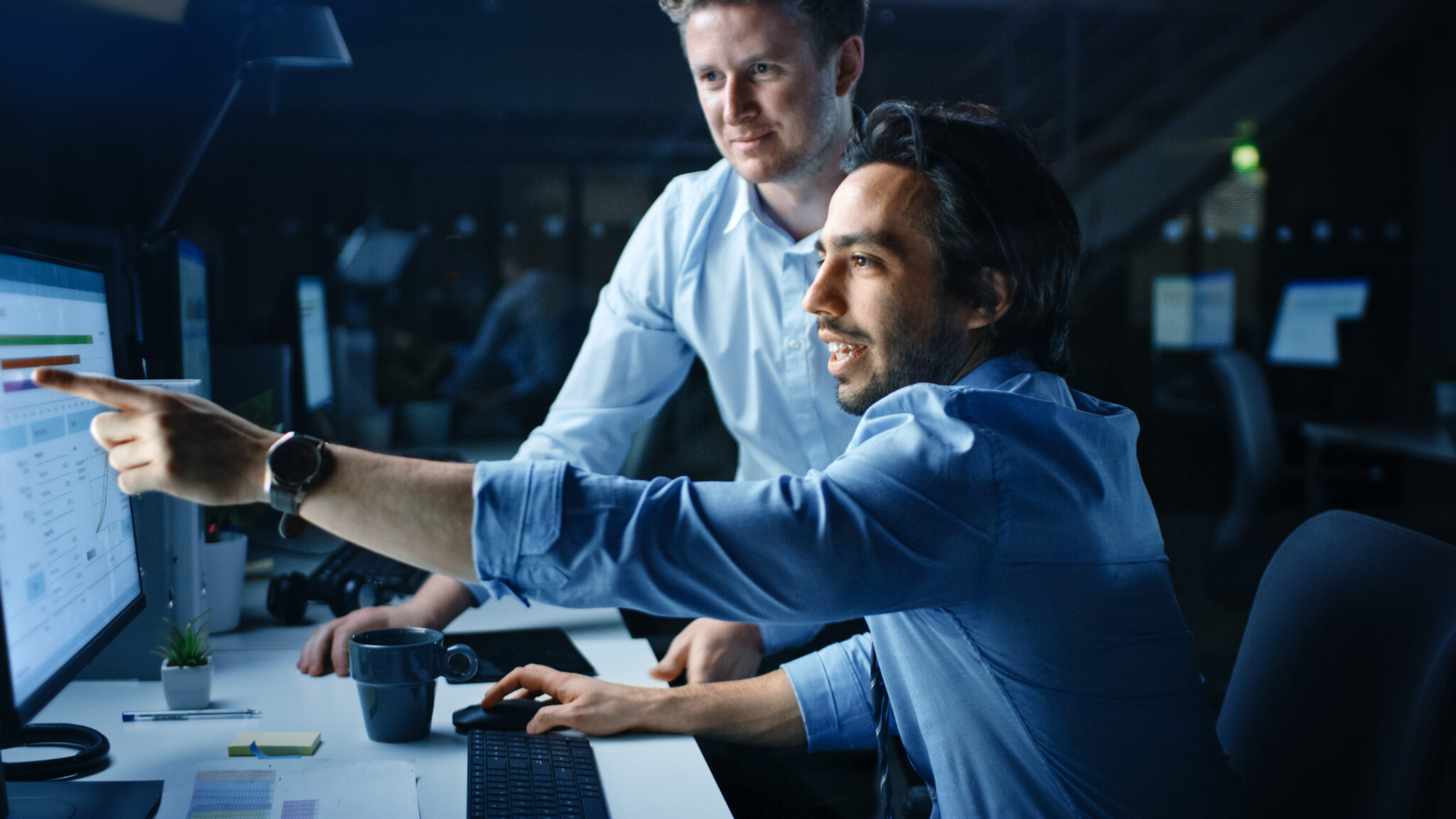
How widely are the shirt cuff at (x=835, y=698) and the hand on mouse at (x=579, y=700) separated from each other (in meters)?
0.18

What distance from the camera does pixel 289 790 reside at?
81 cm

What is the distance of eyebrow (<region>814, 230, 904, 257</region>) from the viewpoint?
977 mm

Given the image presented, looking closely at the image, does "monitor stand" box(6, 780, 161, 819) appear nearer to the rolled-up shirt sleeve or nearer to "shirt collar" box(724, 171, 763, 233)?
the rolled-up shirt sleeve

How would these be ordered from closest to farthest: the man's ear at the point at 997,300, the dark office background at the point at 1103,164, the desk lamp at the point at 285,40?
the man's ear at the point at 997,300 < the desk lamp at the point at 285,40 < the dark office background at the point at 1103,164

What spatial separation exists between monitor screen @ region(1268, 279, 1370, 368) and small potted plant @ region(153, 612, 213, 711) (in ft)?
16.8

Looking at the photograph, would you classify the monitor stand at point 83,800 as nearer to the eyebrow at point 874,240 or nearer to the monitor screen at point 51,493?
the monitor screen at point 51,493

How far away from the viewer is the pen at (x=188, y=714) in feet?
3.25

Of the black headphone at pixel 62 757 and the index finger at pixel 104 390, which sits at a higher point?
the index finger at pixel 104 390

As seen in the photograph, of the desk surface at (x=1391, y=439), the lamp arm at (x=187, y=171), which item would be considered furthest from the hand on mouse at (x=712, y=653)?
the desk surface at (x=1391, y=439)

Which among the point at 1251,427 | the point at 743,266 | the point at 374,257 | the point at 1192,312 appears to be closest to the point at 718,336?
the point at 743,266

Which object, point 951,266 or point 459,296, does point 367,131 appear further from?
point 951,266

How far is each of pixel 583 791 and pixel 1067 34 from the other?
16.9 feet

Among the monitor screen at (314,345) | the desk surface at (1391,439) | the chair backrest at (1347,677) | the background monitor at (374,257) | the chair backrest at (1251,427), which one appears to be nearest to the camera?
the chair backrest at (1347,677)

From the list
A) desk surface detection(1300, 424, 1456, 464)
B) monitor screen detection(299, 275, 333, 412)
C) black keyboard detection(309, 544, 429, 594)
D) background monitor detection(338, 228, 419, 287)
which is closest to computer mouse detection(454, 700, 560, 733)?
black keyboard detection(309, 544, 429, 594)
